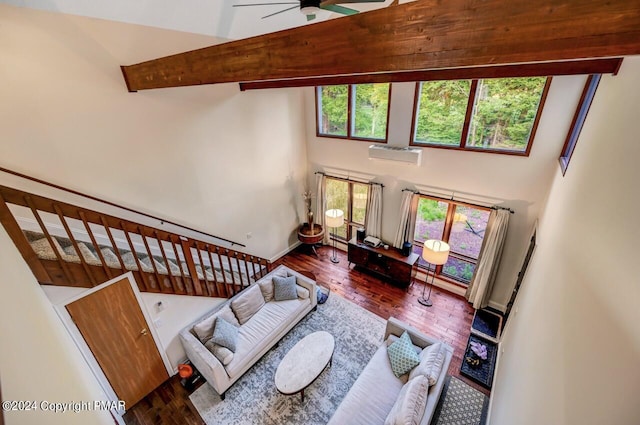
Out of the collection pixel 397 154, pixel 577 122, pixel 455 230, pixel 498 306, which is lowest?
pixel 498 306

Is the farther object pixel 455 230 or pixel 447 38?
pixel 455 230

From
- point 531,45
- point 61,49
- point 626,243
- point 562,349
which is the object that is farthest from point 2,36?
point 562,349

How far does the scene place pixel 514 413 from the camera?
2.19 metres

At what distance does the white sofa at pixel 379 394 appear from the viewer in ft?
9.74

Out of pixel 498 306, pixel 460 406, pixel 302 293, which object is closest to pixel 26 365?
pixel 302 293

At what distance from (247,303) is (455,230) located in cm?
408

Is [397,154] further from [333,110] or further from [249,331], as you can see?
[249,331]

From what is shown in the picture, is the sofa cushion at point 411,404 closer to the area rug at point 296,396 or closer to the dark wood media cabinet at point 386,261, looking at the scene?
the area rug at point 296,396

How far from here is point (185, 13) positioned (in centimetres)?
294

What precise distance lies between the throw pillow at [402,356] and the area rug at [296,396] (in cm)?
71

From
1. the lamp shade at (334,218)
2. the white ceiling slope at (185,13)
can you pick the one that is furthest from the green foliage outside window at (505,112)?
the lamp shade at (334,218)

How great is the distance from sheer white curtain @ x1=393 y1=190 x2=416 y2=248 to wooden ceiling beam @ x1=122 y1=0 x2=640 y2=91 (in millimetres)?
3966

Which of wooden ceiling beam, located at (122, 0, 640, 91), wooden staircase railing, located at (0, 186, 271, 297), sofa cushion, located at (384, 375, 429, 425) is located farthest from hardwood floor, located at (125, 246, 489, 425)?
wooden ceiling beam, located at (122, 0, 640, 91)

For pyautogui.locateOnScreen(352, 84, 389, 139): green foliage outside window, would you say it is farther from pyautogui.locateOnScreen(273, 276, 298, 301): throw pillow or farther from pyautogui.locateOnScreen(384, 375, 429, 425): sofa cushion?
pyautogui.locateOnScreen(384, 375, 429, 425): sofa cushion
